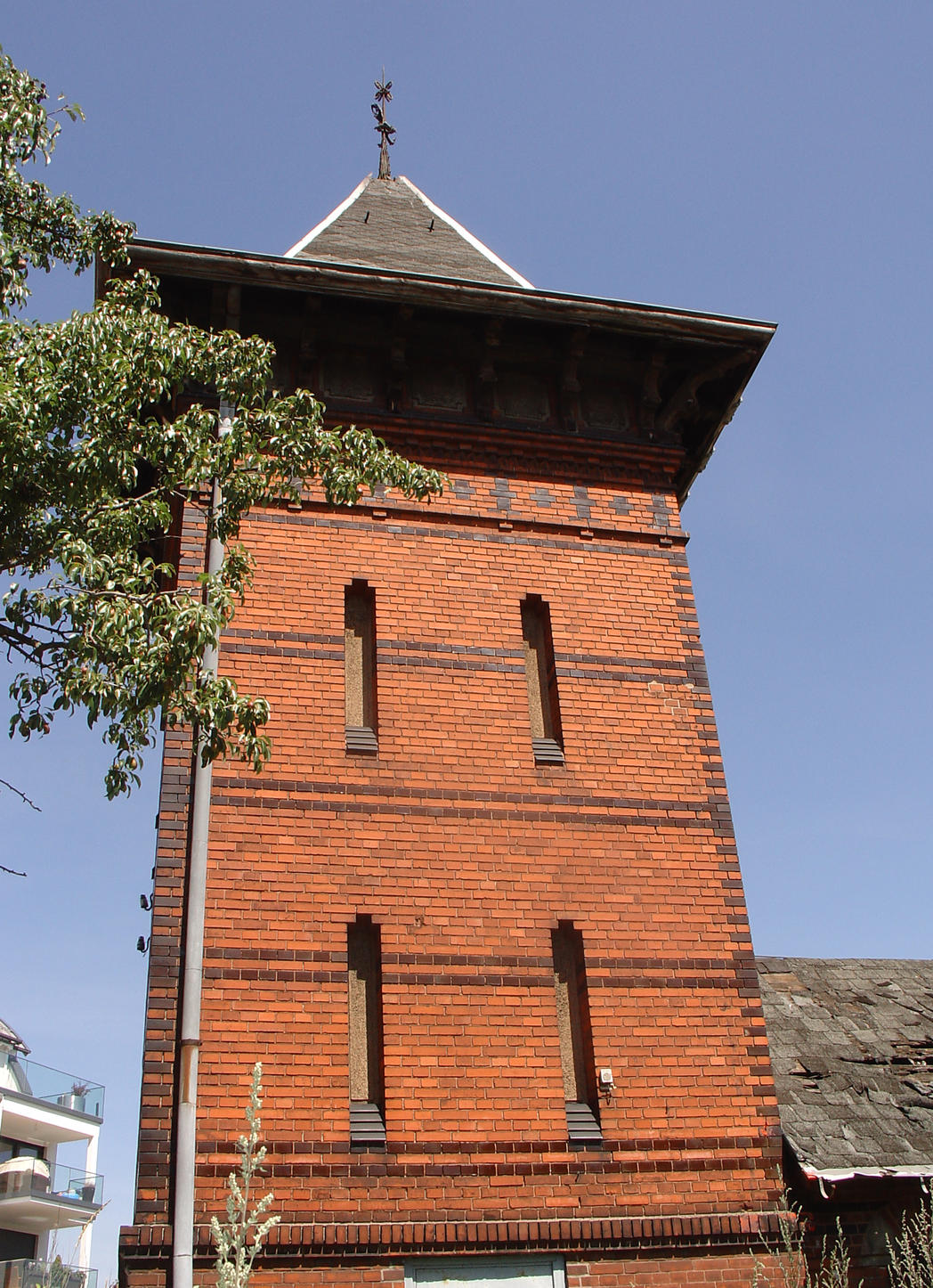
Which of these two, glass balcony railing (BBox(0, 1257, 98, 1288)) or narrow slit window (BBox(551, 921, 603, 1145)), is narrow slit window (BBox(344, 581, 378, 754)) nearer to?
narrow slit window (BBox(551, 921, 603, 1145))

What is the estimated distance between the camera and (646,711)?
30.7ft

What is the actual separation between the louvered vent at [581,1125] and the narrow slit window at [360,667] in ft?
9.50

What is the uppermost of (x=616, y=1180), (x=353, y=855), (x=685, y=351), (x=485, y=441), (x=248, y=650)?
(x=685, y=351)

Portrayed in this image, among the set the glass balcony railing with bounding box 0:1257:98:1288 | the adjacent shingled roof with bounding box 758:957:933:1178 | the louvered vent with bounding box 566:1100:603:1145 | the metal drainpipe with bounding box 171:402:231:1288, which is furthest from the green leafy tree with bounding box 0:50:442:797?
the glass balcony railing with bounding box 0:1257:98:1288

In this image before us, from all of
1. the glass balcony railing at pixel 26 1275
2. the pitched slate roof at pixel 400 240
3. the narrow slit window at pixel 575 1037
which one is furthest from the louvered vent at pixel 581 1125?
the glass balcony railing at pixel 26 1275

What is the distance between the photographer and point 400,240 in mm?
12625

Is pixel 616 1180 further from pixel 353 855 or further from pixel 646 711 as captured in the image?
pixel 646 711

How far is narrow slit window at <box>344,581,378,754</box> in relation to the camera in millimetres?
8703

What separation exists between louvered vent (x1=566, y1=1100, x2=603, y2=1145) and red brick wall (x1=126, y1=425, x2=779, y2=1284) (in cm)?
8

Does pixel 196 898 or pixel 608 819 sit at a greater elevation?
pixel 608 819

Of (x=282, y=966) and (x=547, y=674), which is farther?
(x=547, y=674)

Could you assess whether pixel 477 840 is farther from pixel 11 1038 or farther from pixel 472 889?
pixel 11 1038

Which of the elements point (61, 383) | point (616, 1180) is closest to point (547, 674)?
point (616, 1180)

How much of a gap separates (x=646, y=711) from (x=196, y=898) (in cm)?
431
